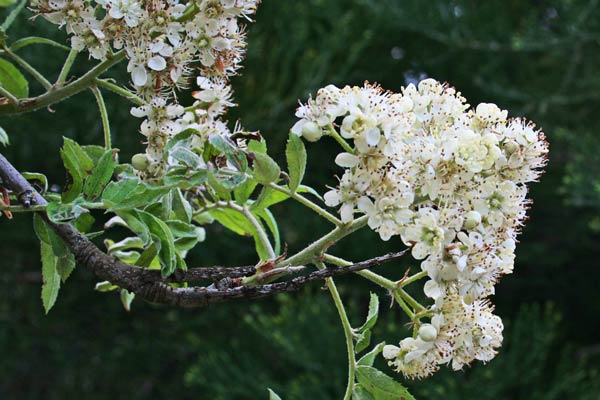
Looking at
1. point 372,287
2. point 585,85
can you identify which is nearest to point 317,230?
point 372,287

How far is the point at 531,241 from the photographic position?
4.11 m

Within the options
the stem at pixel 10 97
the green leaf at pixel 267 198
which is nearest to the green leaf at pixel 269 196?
the green leaf at pixel 267 198

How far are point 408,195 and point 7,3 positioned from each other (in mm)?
421

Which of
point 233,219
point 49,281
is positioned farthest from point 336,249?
point 49,281

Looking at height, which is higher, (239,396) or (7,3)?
(7,3)

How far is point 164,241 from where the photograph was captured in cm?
69

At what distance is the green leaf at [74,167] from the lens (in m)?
0.72

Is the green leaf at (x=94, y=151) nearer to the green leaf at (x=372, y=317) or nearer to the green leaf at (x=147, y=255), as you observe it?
the green leaf at (x=147, y=255)

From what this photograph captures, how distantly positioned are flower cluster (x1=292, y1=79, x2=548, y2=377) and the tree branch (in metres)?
0.04

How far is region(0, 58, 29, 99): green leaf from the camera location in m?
0.80

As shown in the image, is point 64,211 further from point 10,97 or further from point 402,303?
point 402,303

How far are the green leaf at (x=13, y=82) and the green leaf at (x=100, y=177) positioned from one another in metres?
0.14

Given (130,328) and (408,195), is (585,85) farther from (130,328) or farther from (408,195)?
(408,195)

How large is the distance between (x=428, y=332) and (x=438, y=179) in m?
0.14
